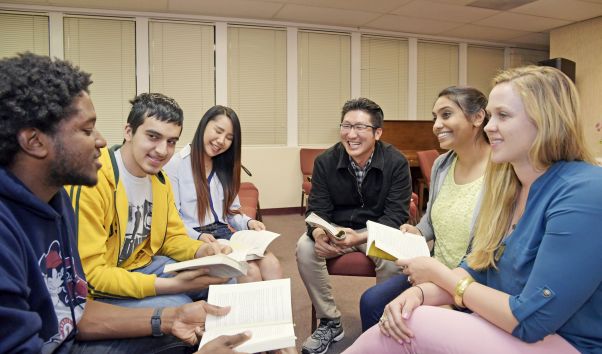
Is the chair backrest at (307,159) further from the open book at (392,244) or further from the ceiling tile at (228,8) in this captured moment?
the open book at (392,244)

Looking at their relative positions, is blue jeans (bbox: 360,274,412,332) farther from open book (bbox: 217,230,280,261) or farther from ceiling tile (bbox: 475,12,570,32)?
ceiling tile (bbox: 475,12,570,32)

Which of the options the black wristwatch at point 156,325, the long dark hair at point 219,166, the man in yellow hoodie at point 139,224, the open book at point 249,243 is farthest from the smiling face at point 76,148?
the long dark hair at point 219,166

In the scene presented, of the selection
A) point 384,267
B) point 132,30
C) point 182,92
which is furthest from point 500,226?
point 132,30

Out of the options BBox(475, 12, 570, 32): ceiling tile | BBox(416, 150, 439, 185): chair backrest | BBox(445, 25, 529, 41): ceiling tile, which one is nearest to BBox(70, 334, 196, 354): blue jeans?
BBox(416, 150, 439, 185): chair backrest

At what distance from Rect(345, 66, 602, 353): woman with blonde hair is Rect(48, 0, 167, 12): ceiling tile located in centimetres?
464

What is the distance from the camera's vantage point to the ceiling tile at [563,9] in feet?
15.8

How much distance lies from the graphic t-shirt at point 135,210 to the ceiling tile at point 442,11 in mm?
4269

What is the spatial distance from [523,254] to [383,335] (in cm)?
48

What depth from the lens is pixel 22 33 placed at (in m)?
4.88

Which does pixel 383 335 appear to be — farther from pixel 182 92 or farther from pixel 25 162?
pixel 182 92

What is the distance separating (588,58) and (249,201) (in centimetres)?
532

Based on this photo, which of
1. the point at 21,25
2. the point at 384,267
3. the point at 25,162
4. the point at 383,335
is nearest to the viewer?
the point at 25,162

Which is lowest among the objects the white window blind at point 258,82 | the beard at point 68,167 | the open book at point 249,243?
the open book at point 249,243

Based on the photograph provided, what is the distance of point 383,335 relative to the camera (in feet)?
4.14
